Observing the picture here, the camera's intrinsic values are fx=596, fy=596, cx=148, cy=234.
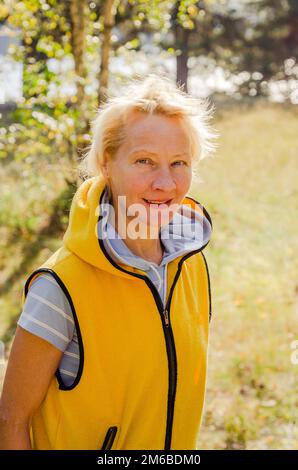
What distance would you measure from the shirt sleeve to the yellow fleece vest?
24 mm

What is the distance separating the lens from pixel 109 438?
1745mm

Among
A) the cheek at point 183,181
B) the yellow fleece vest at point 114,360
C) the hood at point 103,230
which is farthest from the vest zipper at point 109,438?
the cheek at point 183,181

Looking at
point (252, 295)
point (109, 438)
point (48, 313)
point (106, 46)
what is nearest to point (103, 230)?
point (48, 313)

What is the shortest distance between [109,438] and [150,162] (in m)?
0.83

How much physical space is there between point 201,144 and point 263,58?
77.6 feet

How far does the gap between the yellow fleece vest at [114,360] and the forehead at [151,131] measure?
20cm

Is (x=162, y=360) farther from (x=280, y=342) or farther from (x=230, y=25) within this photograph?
(x=230, y=25)

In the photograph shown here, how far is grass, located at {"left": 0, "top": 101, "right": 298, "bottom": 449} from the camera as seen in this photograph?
4.28 metres

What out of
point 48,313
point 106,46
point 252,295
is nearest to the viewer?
point 48,313

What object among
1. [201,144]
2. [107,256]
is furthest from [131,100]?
[107,256]

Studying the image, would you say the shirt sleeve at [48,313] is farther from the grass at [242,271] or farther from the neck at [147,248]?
the grass at [242,271]

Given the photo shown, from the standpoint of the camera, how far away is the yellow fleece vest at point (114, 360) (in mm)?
1688

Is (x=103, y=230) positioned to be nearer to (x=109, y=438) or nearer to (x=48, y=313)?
(x=48, y=313)
